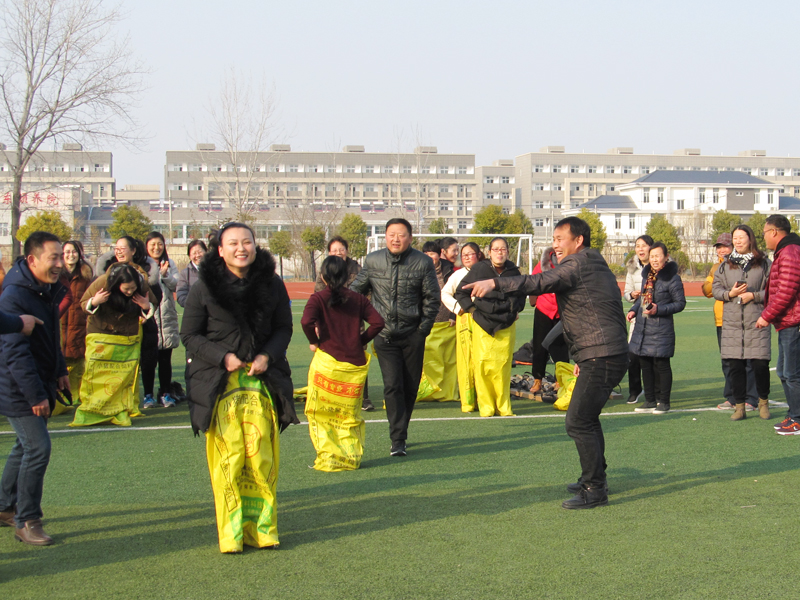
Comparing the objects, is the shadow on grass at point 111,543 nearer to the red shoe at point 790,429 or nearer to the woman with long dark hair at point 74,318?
the woman with long dark hair at point 74,318

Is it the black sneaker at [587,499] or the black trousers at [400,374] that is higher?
the black trousers at [400,374]

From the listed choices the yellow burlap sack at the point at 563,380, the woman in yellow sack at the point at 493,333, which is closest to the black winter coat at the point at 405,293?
the woman in yellow sack at the point at 493,333

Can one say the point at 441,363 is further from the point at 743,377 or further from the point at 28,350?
Result: the point at 28,350

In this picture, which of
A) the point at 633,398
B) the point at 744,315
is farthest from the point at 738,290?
the point at 633,398

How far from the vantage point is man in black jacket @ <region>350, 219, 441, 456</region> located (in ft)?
21.6

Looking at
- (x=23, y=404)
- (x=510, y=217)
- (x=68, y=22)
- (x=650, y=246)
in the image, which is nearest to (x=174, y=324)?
(x=23, y=404)

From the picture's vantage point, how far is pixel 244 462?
4281 mm

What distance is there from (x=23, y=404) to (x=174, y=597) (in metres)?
1.48

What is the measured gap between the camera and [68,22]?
24219mm

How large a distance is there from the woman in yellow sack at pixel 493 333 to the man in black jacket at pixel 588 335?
9.17 ft

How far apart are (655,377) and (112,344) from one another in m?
5.83

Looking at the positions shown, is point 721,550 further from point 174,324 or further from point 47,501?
point 174,324

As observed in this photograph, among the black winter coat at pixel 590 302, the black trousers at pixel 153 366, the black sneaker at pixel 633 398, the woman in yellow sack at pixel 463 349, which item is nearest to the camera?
the black winter coat at pixel 590 302

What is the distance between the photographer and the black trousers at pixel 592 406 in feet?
16.5
